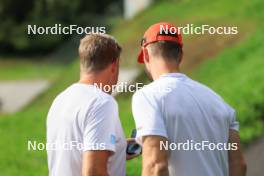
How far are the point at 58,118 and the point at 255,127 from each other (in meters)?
5.79

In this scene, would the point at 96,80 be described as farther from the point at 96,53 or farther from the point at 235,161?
the point at 235,161

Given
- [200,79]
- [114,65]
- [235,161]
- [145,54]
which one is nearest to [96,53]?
[114,65]

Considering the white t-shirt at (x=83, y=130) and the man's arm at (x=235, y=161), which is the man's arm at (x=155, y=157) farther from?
the man's arm at (x=235, y=161)

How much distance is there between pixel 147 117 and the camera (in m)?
3.70

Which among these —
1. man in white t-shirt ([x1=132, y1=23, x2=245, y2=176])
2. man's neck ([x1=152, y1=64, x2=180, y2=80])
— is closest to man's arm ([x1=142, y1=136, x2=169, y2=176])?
man in white t-shirt ([x1=132, y1=23, x2=245, y2=176])

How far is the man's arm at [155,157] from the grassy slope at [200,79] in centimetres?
375

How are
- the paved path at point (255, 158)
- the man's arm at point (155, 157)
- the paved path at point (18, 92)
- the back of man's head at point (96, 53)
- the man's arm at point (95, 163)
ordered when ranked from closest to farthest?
the man's arm at point (155, 157), the man's arm at point (95, 163), the back of man's head at point (96, 53), the paved path at point (255, 158), the paved path at point (18, 92)

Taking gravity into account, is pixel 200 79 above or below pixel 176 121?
above

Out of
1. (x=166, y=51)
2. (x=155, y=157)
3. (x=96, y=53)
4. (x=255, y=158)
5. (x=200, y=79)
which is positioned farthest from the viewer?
(x=200, y=79)

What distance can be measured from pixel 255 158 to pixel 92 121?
487cm

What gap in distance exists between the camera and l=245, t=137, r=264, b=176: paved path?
8023mm

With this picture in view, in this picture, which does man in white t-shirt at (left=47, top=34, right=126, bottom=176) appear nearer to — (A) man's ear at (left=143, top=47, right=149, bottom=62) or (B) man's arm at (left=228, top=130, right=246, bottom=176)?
(A) man's ear at (left=143, top=47, right=149, bottom=62)

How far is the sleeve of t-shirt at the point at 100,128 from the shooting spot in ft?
12.5

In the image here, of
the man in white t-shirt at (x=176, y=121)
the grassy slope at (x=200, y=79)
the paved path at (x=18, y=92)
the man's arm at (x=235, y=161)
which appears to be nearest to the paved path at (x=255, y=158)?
the grassy slope at (x=200, y=79)
